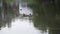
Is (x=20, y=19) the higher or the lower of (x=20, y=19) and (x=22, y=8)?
the lower

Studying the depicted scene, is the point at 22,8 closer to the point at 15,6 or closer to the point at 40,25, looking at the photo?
the point at 15,6

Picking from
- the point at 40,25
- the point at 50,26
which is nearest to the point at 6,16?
the point at 40,25

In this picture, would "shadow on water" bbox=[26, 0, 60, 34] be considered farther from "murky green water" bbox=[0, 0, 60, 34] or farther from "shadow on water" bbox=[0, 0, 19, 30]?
"shadow on water" bbox=[0, 0, 19, 30]

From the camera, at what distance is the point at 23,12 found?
1.23m

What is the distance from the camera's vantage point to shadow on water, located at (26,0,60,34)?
1159 mm

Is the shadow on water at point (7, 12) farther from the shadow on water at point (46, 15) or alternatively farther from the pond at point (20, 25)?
the shadow on water at point (46, 15)

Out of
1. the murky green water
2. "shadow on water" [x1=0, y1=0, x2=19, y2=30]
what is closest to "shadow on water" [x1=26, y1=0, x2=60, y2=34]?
the murky green water

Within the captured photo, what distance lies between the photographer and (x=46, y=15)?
1190 millimetres

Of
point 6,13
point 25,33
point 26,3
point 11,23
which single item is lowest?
point 25,33

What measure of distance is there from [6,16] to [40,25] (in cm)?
37

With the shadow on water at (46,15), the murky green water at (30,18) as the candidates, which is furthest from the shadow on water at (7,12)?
the shadow on water at (46,15)

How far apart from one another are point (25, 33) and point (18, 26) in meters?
0.11

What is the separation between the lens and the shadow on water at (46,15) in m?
1.16

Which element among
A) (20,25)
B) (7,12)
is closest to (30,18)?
(20,25)
